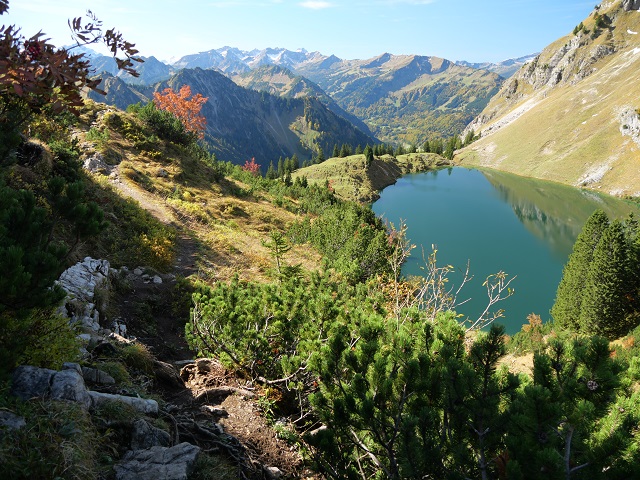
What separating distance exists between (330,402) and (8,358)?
3584 mm

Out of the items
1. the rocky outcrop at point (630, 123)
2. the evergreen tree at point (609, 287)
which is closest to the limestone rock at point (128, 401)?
the evergreen tree at point (609, 287)

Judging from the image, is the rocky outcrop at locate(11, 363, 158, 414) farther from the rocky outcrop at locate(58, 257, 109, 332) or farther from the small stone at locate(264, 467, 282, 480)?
the rocky outcrop at locate(58, 257, 109, 332)

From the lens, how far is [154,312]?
12172mm

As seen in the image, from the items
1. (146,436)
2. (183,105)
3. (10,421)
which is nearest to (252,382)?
(146,436)

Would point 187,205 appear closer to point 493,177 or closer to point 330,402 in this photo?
point 330,402

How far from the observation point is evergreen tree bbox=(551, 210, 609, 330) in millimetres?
30828

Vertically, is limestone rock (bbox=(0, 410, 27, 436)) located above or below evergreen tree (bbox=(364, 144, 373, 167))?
below

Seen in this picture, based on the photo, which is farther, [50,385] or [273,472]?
[273,472]

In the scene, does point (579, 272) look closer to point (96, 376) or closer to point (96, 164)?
point (96, 376)

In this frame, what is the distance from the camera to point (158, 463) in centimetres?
383

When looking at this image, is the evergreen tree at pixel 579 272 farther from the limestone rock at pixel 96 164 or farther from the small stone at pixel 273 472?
the limestone rock at pixel 96 164

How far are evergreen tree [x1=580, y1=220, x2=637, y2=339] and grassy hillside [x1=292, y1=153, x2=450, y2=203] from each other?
6217 cm

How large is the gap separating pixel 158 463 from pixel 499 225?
2827 inches

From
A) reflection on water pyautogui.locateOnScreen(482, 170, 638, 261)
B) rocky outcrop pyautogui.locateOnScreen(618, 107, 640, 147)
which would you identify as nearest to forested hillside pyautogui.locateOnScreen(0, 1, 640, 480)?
reflection on water pyautogui.locateOnScreen(482, 170, 638, 261)
